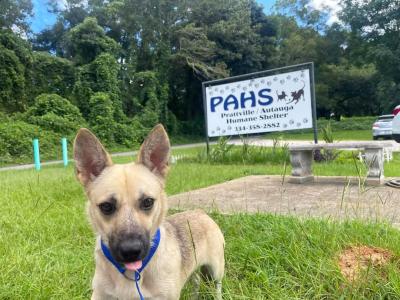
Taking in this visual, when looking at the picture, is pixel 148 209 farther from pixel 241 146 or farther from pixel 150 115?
pixel 150 115

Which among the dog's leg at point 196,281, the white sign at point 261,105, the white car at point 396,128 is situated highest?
the white sign at point 261,105

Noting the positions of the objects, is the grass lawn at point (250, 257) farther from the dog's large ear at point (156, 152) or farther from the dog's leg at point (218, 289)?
the dog's large ear at point (156, 152)

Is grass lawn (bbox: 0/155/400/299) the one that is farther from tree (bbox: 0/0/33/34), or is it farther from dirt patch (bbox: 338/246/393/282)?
tree (bbox: 0/0/33/34)

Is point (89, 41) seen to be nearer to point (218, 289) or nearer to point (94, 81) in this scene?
point (94, 81)

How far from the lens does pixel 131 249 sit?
2160 millimetres

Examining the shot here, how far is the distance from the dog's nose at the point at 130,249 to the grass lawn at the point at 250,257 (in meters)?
0.88

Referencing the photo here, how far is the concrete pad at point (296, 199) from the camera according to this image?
4691 mm

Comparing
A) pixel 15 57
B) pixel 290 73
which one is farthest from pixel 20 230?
pixel 15 57

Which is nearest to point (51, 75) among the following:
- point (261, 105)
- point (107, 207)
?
point (261, 105)

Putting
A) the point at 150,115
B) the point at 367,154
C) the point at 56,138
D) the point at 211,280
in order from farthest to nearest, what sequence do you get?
the point at 150,115
the point at 56,138
the point at 367,154
the point at 211,280

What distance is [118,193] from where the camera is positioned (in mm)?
2350

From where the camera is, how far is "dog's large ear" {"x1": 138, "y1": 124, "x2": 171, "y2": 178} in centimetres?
268

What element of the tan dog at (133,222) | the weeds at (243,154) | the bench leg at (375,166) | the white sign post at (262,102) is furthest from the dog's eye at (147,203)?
the weeds at (243,154)

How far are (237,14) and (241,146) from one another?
22412mm
